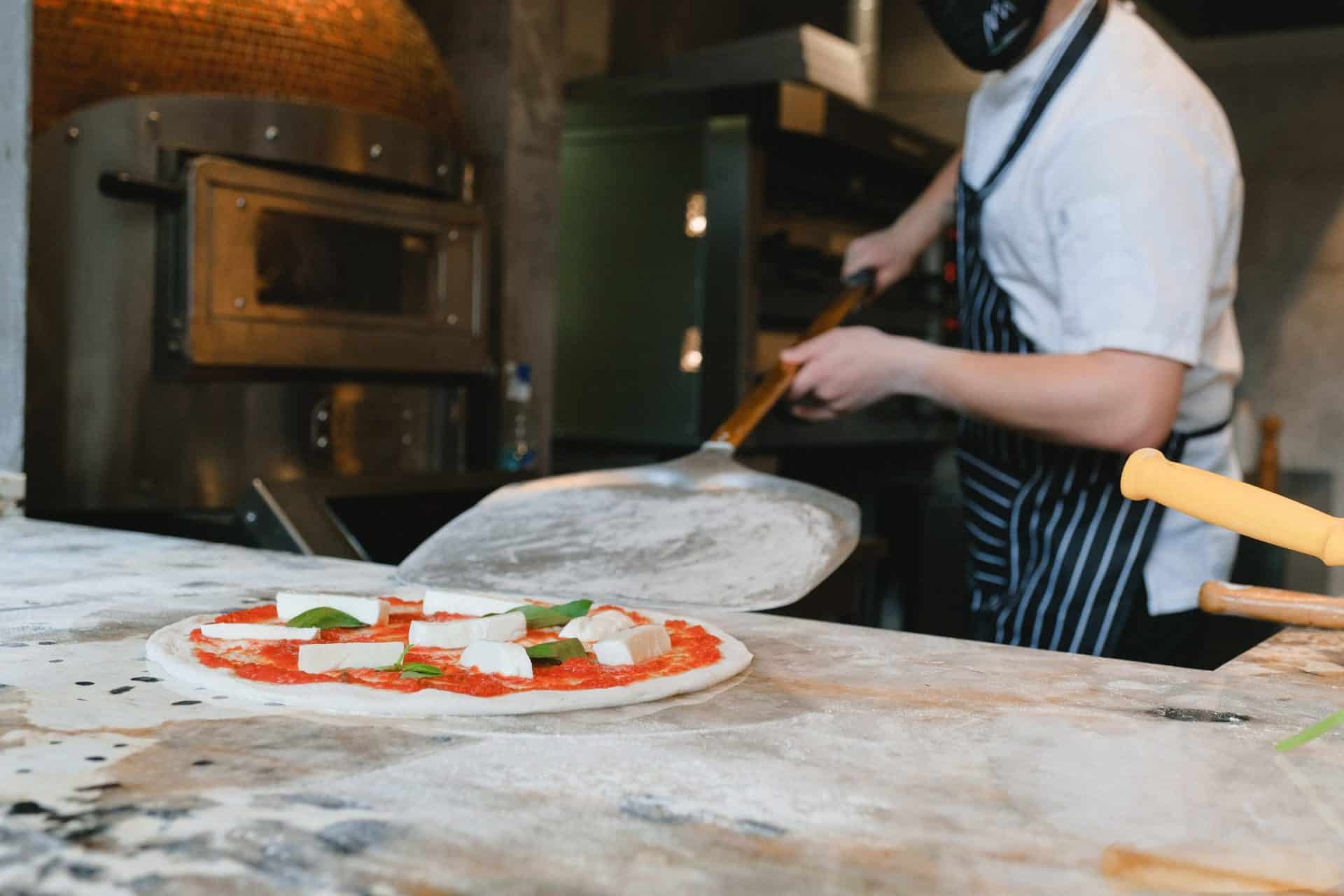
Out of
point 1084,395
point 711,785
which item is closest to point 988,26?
point 1084,395

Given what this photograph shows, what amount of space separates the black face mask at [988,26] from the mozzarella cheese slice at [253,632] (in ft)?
3.73

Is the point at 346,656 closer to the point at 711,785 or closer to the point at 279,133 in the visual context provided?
the point at 711,785

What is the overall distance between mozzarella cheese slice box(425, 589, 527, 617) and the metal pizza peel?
19 cm

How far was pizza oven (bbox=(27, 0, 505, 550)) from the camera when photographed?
5.77 ft

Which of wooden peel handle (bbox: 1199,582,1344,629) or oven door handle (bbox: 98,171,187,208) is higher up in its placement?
oven door handle (bbox: 98,171,187,208)

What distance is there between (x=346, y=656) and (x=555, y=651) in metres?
0.15

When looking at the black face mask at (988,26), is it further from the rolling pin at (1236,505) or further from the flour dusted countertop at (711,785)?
the rolling pin at (1236,505)

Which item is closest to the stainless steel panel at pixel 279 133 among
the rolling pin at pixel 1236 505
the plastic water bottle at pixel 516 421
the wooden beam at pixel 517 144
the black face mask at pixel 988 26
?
the wooden beam at pixel 517 144

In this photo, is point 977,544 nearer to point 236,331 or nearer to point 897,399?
point 236,331

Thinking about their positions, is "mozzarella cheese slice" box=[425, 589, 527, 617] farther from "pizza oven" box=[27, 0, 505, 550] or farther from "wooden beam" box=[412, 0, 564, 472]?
"wooden beam" box=[412, 0, 564, 472]

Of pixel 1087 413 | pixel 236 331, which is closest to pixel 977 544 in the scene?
pixel 1087 413

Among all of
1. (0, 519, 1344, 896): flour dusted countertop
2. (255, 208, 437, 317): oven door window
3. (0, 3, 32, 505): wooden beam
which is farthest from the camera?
(255, 208, 437, 317): oven door window

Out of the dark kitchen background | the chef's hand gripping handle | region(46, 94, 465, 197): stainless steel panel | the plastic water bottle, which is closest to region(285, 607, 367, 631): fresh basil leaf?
the dark kitchen background

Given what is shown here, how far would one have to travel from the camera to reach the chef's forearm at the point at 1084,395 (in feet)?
4.69
